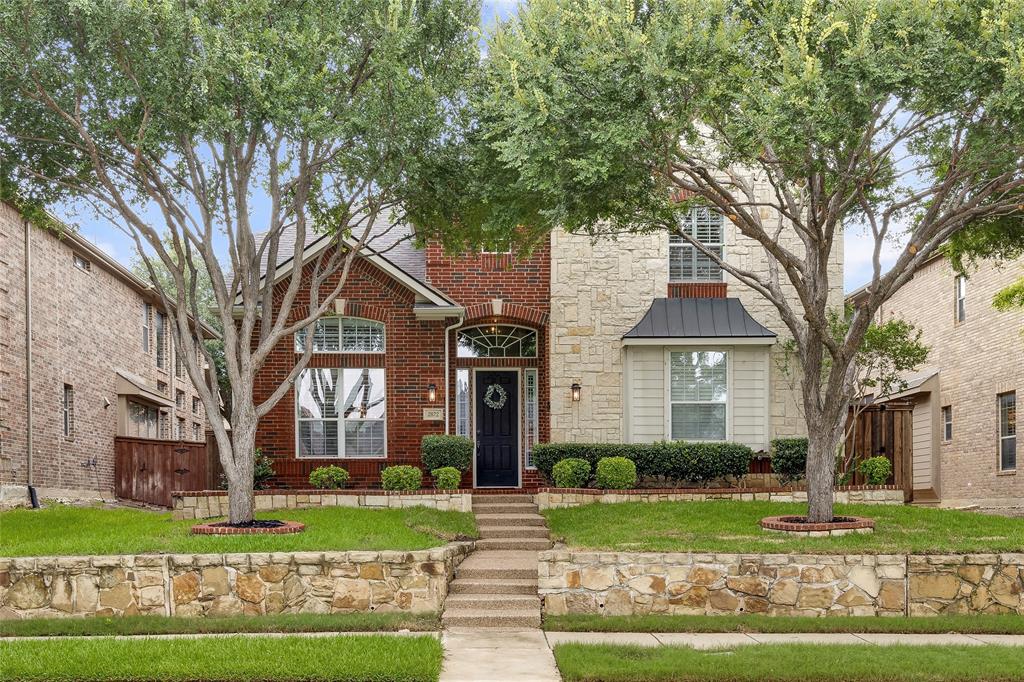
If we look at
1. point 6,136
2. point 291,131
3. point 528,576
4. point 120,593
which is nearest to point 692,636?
point 528,576

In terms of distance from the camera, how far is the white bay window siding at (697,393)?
20578 millimetres

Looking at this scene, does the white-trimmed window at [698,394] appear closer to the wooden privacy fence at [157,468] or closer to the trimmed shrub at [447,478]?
the trimmed shrub at [447,478]

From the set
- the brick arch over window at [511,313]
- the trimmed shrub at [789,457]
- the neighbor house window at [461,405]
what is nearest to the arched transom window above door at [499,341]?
the brick arch over window at [511,313]

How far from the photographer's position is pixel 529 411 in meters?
21.3

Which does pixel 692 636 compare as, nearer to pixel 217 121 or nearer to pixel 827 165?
pixel 827 165

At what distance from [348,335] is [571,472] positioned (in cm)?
528

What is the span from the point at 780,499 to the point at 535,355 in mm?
5599

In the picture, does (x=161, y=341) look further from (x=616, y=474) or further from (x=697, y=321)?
(x=616, y=474)

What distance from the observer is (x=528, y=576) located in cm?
1384

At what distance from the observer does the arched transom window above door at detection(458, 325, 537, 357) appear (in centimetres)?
2131

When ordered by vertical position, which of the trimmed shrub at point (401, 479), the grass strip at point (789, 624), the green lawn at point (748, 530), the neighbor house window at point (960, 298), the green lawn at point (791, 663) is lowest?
the grass strip at point (789, 624)

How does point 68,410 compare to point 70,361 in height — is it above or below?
below

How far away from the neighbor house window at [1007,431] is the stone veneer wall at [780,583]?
1169cm

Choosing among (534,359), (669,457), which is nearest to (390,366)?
(534,359)
